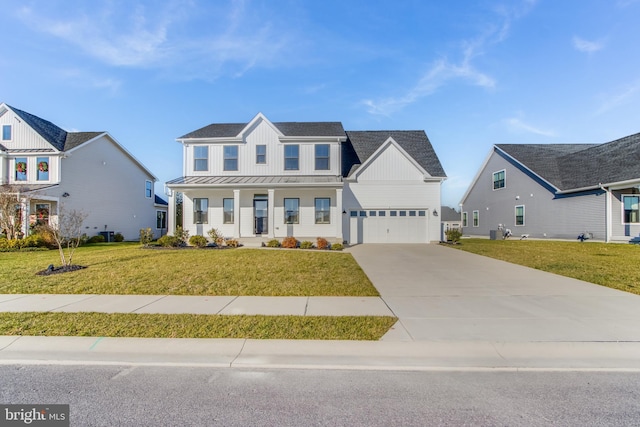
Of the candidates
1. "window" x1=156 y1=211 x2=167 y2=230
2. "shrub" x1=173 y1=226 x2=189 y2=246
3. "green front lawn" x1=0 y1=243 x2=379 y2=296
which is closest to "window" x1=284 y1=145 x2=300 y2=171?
"shrub" x1=173 y1=226 x2=189 y2=246

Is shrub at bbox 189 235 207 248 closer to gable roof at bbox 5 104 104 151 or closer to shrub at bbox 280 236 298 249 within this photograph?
shrub at bbox 280 236 298 249

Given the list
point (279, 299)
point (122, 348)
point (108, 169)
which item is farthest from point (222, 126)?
point (122, 348)

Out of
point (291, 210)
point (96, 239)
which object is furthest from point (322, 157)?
point (96, 239)

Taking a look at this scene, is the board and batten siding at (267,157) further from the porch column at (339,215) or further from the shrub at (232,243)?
the shrub at (232,243)

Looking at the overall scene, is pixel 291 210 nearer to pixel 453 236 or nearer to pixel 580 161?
pixel 453 236

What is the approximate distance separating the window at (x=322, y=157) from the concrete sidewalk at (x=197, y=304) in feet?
45.7

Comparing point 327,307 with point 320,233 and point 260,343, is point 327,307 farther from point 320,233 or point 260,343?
point 320,233

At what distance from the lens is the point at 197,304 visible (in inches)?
234

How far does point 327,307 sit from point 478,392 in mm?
2995

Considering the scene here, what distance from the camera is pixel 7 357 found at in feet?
12.7

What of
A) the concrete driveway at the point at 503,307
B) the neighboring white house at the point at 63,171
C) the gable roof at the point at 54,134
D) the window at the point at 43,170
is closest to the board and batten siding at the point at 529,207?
the concrete driveway at the point at 503,307

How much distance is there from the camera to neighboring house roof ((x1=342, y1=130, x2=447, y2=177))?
2098cm

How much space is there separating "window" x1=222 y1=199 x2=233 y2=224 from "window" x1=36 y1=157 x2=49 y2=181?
12559mm

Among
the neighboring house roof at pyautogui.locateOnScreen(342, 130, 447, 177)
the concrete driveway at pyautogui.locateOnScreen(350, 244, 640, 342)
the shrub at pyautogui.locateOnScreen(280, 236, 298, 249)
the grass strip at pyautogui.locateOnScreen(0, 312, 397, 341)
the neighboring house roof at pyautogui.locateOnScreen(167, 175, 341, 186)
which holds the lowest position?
the concrete driveway at pyautogui.locateOnScreen(350, 244, 640, 342)
